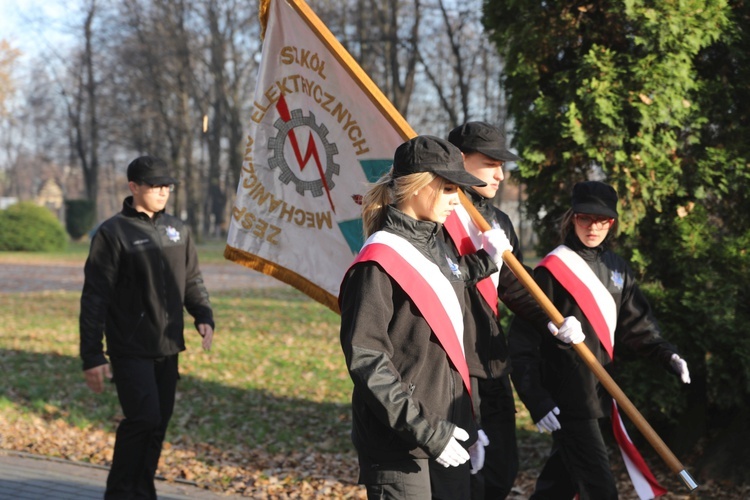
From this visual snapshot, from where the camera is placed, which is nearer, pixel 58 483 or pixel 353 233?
pixel 353 233

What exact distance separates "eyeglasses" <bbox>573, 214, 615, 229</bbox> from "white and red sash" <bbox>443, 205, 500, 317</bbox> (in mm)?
708

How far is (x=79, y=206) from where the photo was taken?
4844cm

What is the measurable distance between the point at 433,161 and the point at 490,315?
1.33 meters

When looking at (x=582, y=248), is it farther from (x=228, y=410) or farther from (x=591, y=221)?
(x=228, y=410)

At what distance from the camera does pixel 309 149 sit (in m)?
5.30

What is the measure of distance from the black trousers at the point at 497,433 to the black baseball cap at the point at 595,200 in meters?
0.95

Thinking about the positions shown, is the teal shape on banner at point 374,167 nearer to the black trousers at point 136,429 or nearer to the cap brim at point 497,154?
the cap brim at point 497,154

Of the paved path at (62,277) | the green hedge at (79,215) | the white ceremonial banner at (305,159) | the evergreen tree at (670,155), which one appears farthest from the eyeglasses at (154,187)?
the green hedge at (79,215)

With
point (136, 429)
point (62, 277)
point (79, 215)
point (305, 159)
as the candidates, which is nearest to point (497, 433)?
point (305, 159)

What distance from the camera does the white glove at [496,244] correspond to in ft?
13.4

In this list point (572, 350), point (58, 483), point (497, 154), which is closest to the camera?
point (497, 154)

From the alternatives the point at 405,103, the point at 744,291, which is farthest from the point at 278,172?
the point at 405,103

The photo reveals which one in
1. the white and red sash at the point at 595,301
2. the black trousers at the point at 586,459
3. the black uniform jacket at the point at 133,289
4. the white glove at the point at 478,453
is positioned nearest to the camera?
the white glove at the point at 478,453

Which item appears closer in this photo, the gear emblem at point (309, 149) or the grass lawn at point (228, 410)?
the gear emblem at point (309, 149)
